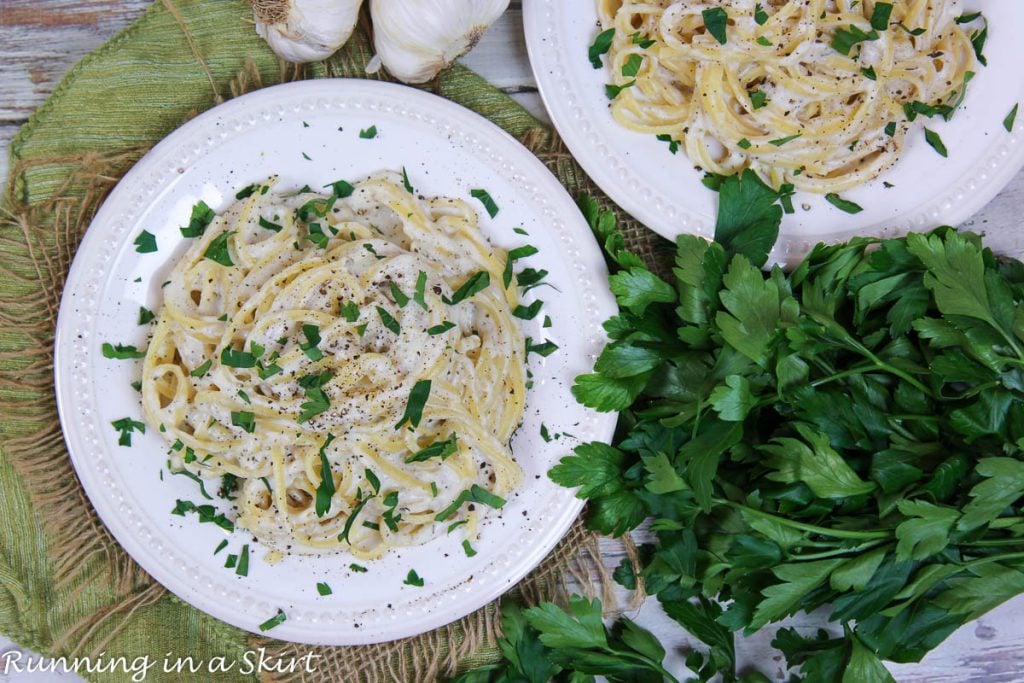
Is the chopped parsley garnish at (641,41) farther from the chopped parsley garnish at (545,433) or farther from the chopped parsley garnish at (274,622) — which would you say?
the chopped parsley garnish at (274,622)

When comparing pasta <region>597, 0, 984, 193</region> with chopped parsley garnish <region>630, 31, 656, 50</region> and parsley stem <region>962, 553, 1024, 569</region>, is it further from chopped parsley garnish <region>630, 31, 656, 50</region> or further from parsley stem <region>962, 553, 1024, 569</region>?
parsley stem <region>962, 553, 1024, 569</region>

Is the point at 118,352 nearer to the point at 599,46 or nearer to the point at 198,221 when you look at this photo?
the point at 198,221

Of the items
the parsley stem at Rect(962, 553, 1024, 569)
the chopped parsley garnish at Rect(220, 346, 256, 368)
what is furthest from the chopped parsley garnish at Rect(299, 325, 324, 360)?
the parsley stem at Rect(962, 553, 1024, 569)

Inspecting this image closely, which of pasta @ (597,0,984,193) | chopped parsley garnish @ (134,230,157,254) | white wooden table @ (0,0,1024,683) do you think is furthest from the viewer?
white wooden table @ (0,0,1024,683)

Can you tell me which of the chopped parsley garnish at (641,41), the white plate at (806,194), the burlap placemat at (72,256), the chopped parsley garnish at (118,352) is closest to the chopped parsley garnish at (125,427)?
the chopped parsley garnish at (118,352)

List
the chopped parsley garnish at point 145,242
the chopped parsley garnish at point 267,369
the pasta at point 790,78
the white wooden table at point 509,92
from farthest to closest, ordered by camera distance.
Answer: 1. the white wooden table at point 509,92
2. the pasta at point 790,78
3. the chopped parsley garnish at point 145,242
4. the chopped parsley garnish at point 267,369

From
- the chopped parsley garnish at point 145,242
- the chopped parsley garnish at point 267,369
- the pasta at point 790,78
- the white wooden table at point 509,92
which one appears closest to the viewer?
the chopped parsley garnish at point 267,369

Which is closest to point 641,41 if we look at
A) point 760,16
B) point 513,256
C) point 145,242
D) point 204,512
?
point 760,16

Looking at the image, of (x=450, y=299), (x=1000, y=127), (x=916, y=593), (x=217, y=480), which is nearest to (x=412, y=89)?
(x=450, y=299)
